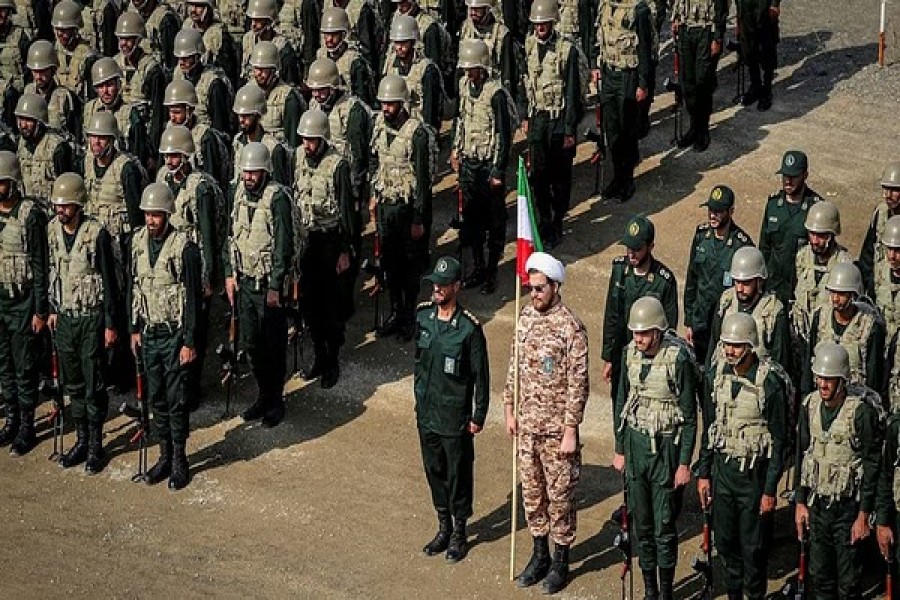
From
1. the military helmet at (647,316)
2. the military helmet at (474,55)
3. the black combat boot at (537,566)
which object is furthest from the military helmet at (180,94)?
the military helmet at (647,316)

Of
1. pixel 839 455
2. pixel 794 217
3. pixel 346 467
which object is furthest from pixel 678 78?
pixel 839 455

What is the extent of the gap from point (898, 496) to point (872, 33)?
1266 cm

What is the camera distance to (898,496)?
13.2 meters

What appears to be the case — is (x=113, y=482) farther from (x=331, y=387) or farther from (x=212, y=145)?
(x=212, y=145)

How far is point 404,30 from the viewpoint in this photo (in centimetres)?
1967

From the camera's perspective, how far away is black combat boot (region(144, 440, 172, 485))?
54.1ft

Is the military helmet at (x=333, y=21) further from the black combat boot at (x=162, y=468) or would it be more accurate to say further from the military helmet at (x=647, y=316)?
the military helmet at (x=647, y=316)

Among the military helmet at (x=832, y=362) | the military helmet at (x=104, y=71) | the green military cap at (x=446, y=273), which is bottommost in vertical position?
the military helmet at (x=832, y=362)

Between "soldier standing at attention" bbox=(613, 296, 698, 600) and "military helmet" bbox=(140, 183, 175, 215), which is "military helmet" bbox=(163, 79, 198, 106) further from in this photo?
"soldier standing at attention" bbox=(613, 296, 698, 600)

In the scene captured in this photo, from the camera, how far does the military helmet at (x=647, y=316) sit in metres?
13.7

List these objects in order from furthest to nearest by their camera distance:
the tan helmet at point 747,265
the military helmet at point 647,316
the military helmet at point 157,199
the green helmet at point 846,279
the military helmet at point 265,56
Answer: the military helmet at point 265,56 < the military helmet at point 157,199 < the tan helmet at point 747,265 < the green helmet at point 846,279 < the military helmet at point 647,316

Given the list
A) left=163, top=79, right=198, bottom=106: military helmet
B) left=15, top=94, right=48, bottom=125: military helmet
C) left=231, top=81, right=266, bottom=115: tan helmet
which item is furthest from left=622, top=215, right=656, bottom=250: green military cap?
left=15, top=94, right=48, bottom=125: military helmet

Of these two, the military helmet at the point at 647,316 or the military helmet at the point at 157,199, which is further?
the military helmet at the point at 157,199

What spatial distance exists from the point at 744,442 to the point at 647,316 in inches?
42.7
